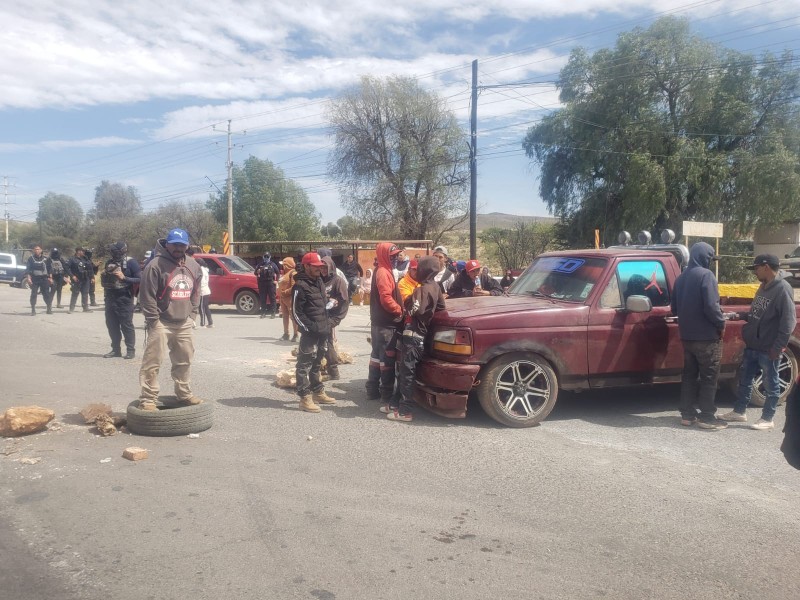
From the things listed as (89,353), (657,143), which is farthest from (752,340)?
(657,143)

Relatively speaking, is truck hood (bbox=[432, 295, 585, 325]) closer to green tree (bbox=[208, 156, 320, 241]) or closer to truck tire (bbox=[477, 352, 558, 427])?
truck tire (bbox=[477, 352, 558, 427])

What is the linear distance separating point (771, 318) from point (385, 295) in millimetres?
3825

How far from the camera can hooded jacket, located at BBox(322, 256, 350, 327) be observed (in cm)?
773

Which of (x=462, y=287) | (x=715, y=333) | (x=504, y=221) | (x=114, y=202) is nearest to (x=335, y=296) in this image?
(x=462, y=287)

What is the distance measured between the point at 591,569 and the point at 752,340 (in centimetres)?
400

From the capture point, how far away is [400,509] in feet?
14.5

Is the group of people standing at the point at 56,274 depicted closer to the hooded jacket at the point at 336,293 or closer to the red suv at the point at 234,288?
the red suv at the point at 234,288

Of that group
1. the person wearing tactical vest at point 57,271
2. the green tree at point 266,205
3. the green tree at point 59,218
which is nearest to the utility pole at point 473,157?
the person wearing tactical vest at point 57,271

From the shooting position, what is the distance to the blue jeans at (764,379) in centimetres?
657

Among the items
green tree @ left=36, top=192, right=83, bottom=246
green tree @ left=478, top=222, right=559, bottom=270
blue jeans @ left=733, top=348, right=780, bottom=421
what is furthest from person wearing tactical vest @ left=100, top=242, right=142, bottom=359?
green tree @ left=36, top=192, right=83, bottom=246

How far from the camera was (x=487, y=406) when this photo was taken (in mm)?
6418

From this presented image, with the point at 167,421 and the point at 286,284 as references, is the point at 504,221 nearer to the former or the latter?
the point at 286,284

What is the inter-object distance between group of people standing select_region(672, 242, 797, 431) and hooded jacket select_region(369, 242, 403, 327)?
9.39ft

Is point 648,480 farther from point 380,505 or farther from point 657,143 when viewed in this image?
point 657,143
